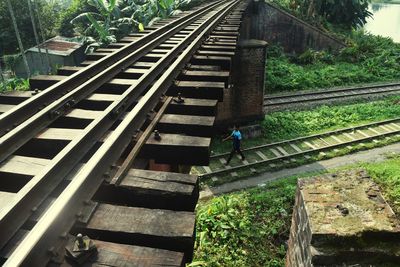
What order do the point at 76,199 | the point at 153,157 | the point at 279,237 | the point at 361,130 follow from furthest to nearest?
1. the point at 361,130
2. the point at 279,237
3. the point at 153,157
4. the point at 76,199

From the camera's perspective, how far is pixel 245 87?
12531mm

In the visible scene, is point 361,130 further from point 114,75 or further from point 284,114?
point 114,75

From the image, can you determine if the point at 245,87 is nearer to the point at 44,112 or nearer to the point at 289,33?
the point at 44,112

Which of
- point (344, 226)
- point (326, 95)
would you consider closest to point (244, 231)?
point (344, 226)

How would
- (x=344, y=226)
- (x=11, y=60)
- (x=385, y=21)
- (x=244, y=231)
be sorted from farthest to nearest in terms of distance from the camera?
(x=385, y=21) → (x=11, y=60) → (x=244, y=231) → (x=344, y=226)

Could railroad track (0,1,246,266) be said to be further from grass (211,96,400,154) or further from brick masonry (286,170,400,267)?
grass (211,96,400,154)

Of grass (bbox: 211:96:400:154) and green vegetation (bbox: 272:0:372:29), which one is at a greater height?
green vegetation (bbox: 272:0:372:29)

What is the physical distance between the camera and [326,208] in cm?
303

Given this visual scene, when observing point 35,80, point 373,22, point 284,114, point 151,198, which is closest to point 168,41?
point 35,80

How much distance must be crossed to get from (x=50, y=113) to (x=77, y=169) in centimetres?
110

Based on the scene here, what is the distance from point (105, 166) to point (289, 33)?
25.2m

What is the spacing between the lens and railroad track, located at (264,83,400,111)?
1634 centimetres

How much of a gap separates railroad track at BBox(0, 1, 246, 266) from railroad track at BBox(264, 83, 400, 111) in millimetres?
12095

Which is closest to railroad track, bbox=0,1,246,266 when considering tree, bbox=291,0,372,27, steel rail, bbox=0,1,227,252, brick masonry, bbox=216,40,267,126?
steel rail, bbox=0,1,227,252
